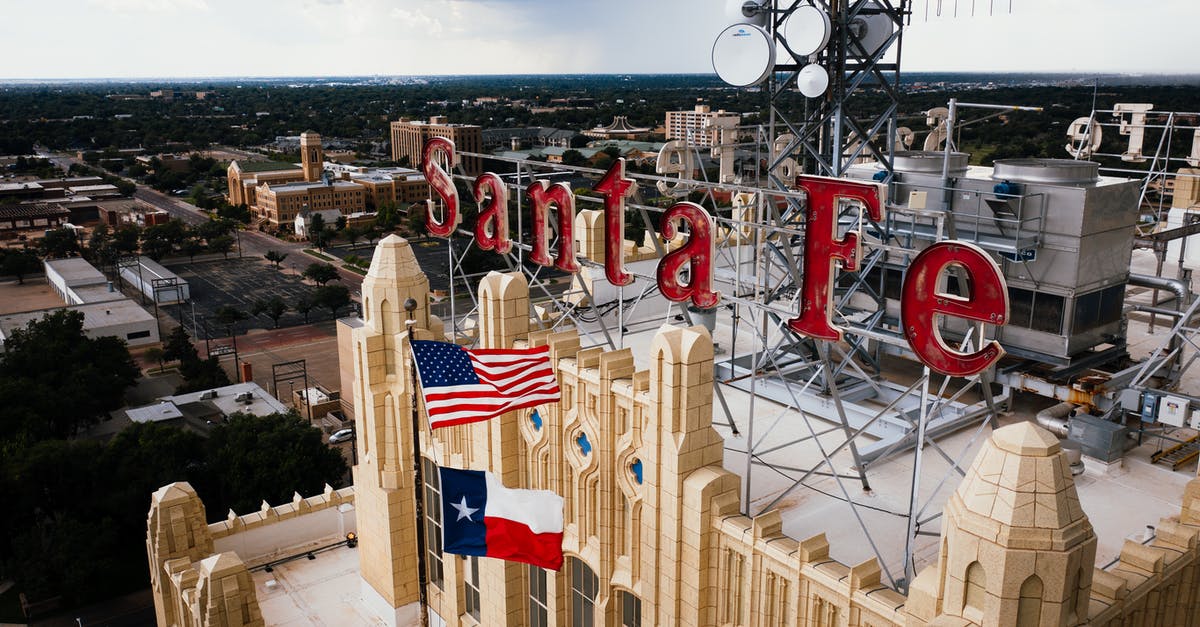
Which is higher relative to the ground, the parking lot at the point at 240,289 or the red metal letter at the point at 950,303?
the red metal letter at the point at 950,303

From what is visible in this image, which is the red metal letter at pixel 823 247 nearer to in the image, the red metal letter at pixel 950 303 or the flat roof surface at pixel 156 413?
the red metal letter at pixel 950 303

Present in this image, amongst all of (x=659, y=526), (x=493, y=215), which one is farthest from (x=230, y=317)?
(x=659, y=526)

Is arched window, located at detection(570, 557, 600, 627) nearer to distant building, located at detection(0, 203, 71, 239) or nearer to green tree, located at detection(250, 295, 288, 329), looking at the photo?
green tree, located at detection(250, 295, 288, 329)

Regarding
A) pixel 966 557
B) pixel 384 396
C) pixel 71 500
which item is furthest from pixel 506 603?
pixel 71 500

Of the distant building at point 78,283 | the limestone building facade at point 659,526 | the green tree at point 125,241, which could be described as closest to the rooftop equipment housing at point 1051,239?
the limestone building facade at point 659,526

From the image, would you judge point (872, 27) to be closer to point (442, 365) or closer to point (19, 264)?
point (442, 365)

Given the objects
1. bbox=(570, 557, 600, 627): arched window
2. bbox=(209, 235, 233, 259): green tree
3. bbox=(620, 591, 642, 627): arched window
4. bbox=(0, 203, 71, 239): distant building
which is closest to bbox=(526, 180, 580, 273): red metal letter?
bbox=(570, 557, 600, 627): arched window
